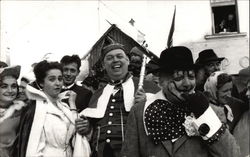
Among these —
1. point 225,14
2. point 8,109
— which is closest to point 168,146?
point 8,109

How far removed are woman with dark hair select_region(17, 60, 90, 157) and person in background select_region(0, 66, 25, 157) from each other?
0.12 m

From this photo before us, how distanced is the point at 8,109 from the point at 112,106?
116cm

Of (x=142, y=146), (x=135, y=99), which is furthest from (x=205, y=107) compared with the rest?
(x=135, y=99)

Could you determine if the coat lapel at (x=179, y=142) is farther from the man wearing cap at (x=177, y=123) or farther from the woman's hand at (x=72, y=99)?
the woman's hand at (x=72, y=99)

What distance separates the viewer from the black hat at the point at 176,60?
3.03 meters

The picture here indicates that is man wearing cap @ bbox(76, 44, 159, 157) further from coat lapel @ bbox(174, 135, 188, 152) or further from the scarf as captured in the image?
coat lapel @ bbox(174, 135, 188, 152)

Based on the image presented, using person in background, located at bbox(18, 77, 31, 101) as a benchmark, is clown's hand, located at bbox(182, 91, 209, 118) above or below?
below

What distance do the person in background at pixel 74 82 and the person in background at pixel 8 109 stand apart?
2.39 ft

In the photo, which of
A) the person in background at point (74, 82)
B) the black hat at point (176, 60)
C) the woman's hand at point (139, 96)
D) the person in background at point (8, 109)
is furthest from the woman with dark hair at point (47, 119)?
the black hat at point (176, 60)

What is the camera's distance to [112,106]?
421 centimetres

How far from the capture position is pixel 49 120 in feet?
13.8

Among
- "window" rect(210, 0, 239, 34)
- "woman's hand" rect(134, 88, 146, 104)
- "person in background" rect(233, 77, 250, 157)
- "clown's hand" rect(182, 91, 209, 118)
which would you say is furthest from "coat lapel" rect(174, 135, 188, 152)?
"window" rect(210, 0, 239, 34)

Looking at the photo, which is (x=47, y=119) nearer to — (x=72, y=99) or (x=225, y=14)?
(x=72, y=99)

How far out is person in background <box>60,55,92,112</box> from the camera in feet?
15.9
